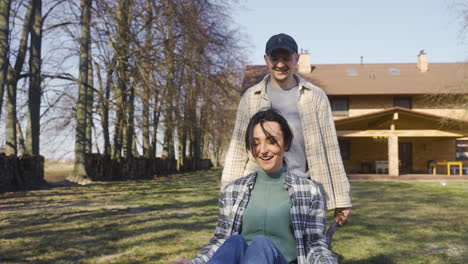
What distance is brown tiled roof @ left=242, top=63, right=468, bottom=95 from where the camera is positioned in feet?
100

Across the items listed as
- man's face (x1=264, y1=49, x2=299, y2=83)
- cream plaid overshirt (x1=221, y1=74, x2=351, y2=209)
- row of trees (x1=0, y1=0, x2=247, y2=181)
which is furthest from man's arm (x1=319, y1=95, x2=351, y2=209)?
row of trees (x1=0, y1=0, x2=247, y2=181)

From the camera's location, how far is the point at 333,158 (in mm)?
3168

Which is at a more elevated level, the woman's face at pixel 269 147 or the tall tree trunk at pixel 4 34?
the tall tree trunk at pixel 4 34

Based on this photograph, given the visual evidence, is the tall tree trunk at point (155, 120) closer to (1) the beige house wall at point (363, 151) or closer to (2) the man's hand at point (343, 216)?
(2) the man's hand at point (343, 216)

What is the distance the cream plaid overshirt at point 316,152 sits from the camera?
3.09 meters

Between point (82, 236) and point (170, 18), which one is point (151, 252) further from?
point (170, 18)

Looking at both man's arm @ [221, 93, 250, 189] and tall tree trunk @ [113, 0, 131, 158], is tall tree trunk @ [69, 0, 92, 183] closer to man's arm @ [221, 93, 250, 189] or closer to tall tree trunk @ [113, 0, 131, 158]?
tall tree trunk @ [113, 0, 131, 158]

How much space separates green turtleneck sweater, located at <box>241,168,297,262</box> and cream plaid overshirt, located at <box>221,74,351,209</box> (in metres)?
0.62

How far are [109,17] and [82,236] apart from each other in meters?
9.60

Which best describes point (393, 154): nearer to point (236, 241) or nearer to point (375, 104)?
point (375, 104)

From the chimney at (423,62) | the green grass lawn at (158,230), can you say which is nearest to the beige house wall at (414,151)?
the chimney at (423,62)

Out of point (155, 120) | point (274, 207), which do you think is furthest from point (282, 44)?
point (155, 120)

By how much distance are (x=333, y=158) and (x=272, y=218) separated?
947 mm

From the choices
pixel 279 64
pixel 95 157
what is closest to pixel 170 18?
pixel 95 157
